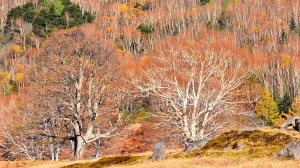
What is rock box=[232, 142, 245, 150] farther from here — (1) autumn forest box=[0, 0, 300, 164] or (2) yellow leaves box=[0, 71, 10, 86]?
(2) yellow leaves box=[0, 71, 10, 86]

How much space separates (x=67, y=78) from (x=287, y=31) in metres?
139

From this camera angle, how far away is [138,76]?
7331cm

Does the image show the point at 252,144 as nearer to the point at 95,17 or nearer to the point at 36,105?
the point at 36,105

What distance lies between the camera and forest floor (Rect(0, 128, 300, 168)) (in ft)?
75.0

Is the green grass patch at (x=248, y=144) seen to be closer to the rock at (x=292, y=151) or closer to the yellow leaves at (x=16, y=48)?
the rock at (x=292, y=151)

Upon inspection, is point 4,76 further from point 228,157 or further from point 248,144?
point 228,157

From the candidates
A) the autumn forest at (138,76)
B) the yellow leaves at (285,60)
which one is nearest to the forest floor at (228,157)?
the autumn forest at (138,76)

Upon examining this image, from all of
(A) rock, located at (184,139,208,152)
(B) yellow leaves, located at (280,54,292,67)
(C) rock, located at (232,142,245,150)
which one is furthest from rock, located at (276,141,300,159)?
(B) yellow leaves, located at (280,54,292,67)

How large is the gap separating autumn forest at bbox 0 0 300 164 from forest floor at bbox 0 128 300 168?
303 cm

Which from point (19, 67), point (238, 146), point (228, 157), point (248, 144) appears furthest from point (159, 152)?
point (19, 67)

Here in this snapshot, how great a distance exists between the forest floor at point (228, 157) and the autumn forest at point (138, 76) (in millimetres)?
3035

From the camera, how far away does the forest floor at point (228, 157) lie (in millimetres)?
22859

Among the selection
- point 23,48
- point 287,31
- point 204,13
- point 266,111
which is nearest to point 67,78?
point 266,111

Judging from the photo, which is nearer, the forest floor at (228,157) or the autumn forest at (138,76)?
the forest floor at (228,157)
